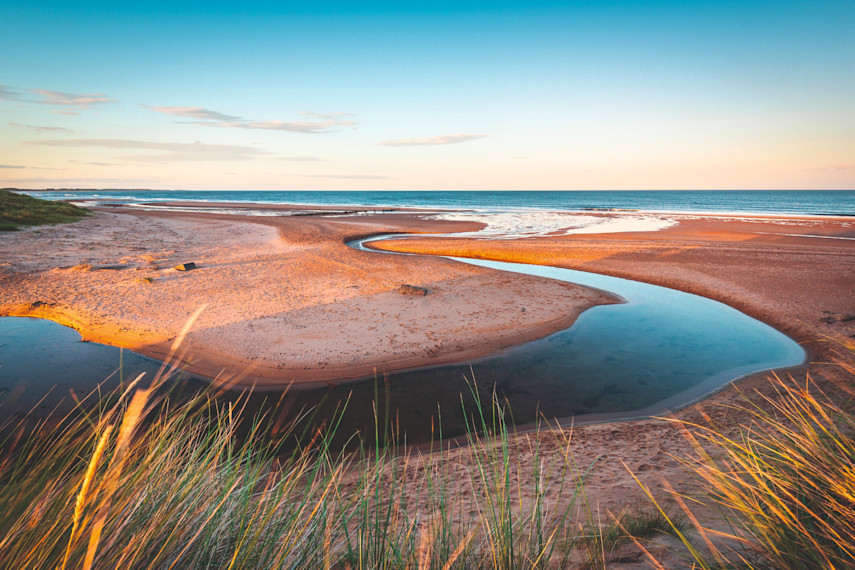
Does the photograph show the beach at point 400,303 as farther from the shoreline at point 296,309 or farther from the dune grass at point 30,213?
the dune grass at point 30,213

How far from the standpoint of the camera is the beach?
17.5 ft

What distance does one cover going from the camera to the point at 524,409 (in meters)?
6.01

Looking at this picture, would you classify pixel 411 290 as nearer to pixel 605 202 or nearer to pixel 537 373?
pixel 537 373

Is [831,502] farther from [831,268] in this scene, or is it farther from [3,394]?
[831,268]

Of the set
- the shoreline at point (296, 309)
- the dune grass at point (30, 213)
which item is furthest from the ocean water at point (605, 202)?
the shoreline at point (296, 309)

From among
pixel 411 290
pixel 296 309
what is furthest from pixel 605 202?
pixel 296 309

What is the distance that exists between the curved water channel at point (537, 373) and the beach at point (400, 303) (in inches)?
16.8

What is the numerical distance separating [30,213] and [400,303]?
2880 centimetres

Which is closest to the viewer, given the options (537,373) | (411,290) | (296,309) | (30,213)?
(537,373)

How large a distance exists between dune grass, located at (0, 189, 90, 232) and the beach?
11.0 ft

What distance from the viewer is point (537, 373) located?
7.18 metres

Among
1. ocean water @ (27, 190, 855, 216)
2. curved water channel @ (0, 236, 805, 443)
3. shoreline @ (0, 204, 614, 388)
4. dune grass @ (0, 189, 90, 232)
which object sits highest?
ocean water @ (27, 190, 855, 216)

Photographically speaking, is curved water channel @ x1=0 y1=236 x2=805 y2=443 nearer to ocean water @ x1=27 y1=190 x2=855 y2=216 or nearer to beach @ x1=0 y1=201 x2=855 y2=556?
beach @ x1=0 y1=201 x2=855 y2=556

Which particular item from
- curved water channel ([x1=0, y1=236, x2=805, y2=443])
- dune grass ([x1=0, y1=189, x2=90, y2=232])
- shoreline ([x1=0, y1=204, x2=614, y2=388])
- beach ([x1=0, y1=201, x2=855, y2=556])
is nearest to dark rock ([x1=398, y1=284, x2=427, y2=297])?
beach ([x1=0, y1=201, x2=855, y2=556])
